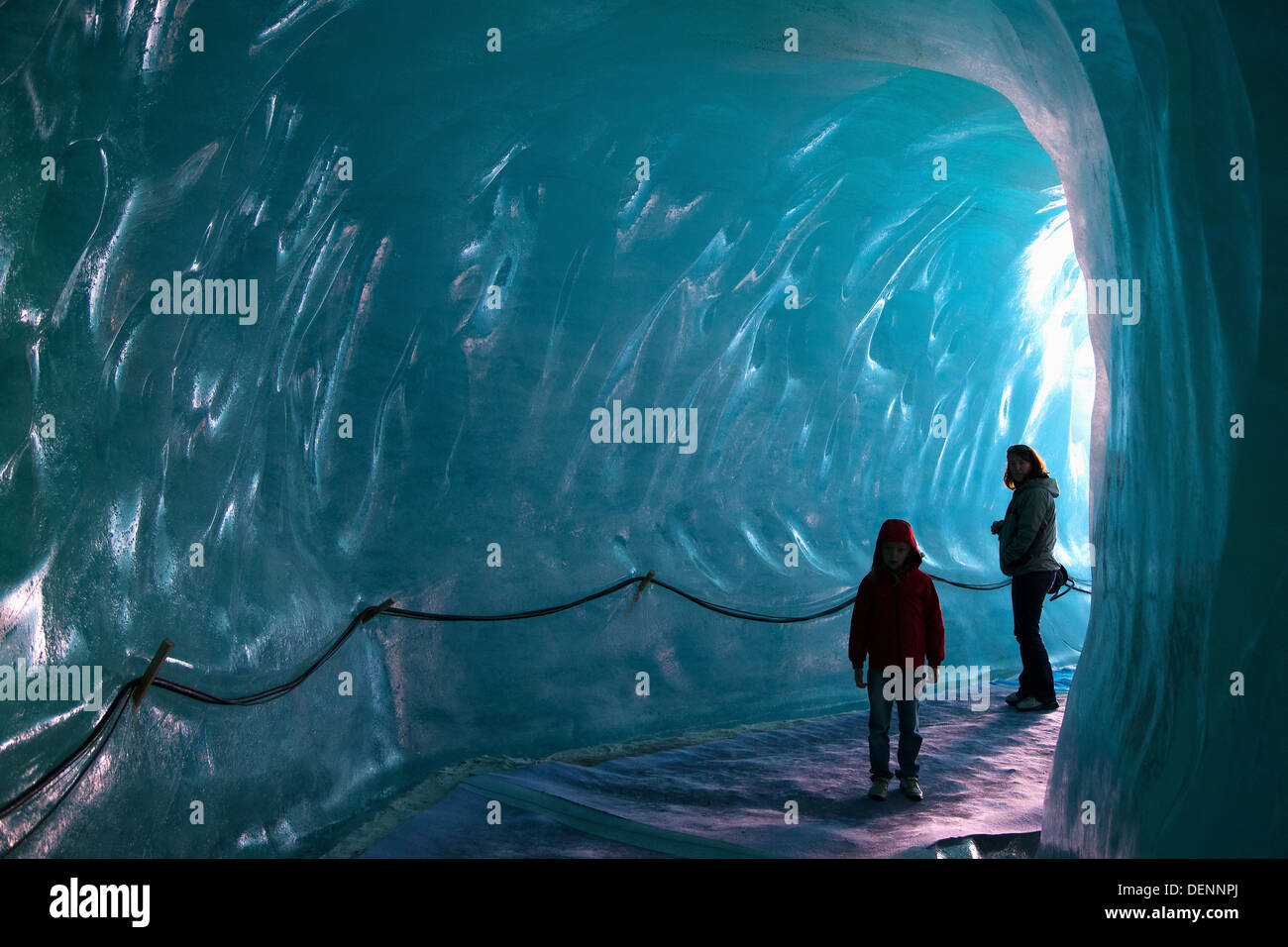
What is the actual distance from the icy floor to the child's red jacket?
0.84m

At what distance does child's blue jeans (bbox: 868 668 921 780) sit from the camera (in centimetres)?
525

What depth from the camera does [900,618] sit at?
514 centimetres

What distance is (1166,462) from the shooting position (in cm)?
382

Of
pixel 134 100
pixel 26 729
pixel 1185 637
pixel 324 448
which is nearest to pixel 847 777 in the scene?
pixel 1185 637

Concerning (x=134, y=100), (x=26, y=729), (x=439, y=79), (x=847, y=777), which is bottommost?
(x=847, y=777)

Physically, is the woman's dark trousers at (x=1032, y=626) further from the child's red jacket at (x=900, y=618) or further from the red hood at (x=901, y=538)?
the red hood at (x=901, y=538)

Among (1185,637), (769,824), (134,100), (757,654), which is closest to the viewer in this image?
(1185,637)

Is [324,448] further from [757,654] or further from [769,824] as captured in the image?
[757,654]

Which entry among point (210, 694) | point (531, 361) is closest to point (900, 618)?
point (531, 361)

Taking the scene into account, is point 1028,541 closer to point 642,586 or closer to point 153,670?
point 642,586

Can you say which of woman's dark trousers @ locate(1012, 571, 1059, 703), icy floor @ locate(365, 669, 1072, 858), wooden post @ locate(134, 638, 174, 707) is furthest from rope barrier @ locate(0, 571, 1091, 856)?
woman's dark trousers @ locate(1012, 571, 1059, 703)

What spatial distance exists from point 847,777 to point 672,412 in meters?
3.14

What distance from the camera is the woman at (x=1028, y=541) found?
23.0 feet

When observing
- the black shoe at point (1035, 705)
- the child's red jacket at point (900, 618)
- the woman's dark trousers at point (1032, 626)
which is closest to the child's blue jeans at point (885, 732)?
the child's red jacket at point (900, 618)
